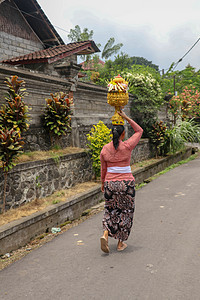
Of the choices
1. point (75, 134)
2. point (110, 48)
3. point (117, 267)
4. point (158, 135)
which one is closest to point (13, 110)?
point (75, 134)

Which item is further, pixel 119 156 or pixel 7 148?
pixel 7 148

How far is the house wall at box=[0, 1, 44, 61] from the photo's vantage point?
1273 centimetres

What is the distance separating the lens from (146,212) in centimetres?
682

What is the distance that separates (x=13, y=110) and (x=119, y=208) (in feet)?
10.6

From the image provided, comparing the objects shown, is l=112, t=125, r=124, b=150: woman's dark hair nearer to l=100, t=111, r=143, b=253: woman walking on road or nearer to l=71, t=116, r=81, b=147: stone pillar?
l=100, t=111, r=143, b=253: woman walking on road

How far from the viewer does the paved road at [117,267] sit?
3.42 m

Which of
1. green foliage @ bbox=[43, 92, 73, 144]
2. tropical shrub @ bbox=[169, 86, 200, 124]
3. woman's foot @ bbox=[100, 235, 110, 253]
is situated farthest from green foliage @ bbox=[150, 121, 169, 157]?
woman's foot @ bbox=[100, 235, 110, 253]

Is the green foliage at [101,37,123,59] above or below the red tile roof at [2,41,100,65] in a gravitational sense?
above

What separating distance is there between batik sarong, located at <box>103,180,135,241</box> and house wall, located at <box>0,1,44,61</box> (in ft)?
34.1

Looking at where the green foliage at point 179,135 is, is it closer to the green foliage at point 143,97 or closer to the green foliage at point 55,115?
the green foliage at point 143,97

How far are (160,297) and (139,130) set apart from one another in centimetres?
249

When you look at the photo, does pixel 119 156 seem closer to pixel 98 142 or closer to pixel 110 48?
pixel 98 142

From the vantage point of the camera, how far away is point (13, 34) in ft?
43.5

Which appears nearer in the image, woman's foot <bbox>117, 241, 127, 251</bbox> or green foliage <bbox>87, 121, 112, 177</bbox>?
woman's foot <bbox>117, 241, 127, 251</bbox>
